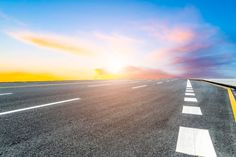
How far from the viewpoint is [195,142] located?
2242mm

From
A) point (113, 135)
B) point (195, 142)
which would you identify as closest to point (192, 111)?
point (195, 142)

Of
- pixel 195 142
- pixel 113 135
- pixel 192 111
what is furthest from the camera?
pixel 192 111

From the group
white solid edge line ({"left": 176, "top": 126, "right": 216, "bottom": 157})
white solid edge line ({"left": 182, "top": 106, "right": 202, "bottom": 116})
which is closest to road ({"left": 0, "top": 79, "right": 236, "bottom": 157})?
white solid edge line ({"left": 176, "top": 126, "right": 216, "bottom": 157})

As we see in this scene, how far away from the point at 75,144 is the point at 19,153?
58 cm

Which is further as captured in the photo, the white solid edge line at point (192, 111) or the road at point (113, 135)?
the white solid edge line at point (192, 111)

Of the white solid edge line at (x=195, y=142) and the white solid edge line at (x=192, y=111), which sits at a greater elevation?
the white solid edge line at (x=195, y=142)

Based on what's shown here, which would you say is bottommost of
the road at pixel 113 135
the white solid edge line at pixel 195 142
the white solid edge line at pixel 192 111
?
the white solid edge line at pixel 192 111

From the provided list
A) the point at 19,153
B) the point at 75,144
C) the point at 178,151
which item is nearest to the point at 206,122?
the point at 178,151

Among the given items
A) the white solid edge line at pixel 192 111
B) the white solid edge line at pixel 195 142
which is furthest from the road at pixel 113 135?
the white solid edge line at pixel 192 111

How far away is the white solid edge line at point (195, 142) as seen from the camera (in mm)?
1965

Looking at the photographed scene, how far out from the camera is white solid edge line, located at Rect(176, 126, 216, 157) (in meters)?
1.97

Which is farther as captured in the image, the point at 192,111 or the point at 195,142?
the point at 192,111

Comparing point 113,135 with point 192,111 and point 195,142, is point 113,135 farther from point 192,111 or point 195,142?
point 192,111

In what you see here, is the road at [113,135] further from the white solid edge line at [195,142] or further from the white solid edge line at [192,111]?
the white solid edge line at [192,111]
